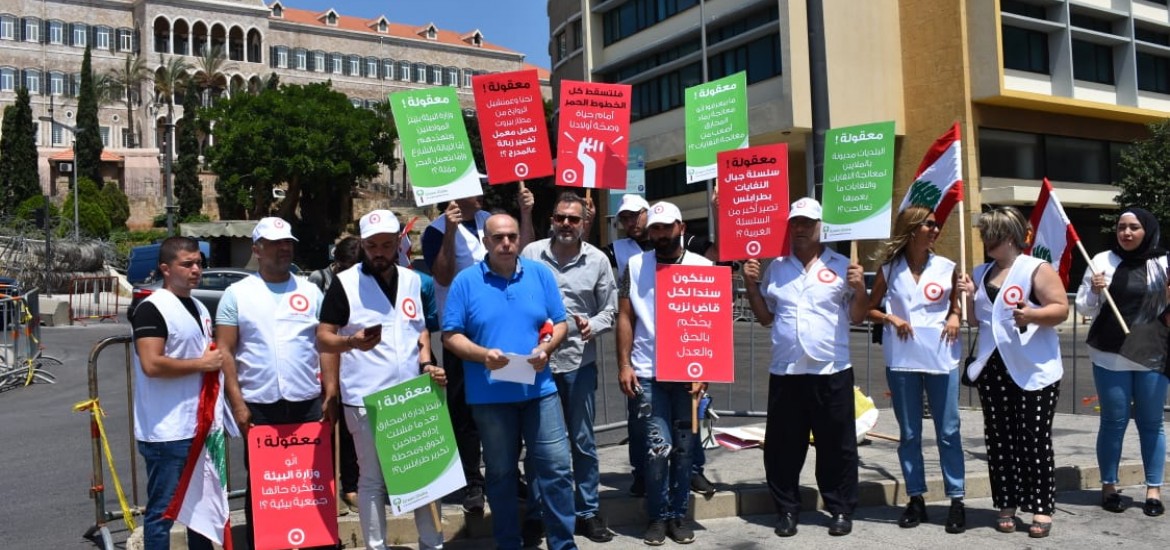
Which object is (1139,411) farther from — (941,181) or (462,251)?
(462,251)

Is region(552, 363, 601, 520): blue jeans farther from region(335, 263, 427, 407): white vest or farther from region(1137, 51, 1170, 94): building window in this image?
region(1137, 51, 1170, 94): building window

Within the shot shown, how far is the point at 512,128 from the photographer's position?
7.28 metres

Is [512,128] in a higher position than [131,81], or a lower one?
lower

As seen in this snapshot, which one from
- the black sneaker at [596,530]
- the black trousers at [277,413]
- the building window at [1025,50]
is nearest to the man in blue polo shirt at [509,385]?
the black sneaker at [596,530]

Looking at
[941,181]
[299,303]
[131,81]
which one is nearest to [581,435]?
[299,303]

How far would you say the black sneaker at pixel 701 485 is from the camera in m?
6.81

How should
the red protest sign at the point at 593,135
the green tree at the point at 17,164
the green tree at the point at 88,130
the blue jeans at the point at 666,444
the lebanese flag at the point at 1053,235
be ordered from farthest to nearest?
the green tree at the point at 88,130 → the green tree at the point at 17,164 → the red protest sign at the point at 593,135 → the lebanese flag at the point at 1053,235 → the blue jeans at the point at 666,444

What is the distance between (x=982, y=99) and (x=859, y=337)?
50.8 feet

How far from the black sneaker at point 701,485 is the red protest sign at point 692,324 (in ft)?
3.37

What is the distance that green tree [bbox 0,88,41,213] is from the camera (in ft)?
219

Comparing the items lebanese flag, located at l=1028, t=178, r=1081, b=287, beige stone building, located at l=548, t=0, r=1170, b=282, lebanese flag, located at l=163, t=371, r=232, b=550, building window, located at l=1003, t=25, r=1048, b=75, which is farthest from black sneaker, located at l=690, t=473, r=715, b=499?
building window, located at l=1003, t=25, r=1048, b=75

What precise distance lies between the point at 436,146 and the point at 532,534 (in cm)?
256

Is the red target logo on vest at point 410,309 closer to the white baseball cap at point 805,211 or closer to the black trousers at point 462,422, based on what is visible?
the black trousers at point 462,422

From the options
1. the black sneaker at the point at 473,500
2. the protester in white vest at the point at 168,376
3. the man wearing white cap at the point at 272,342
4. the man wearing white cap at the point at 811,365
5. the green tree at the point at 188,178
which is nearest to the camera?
the protester in white vest at the point at 168,376
